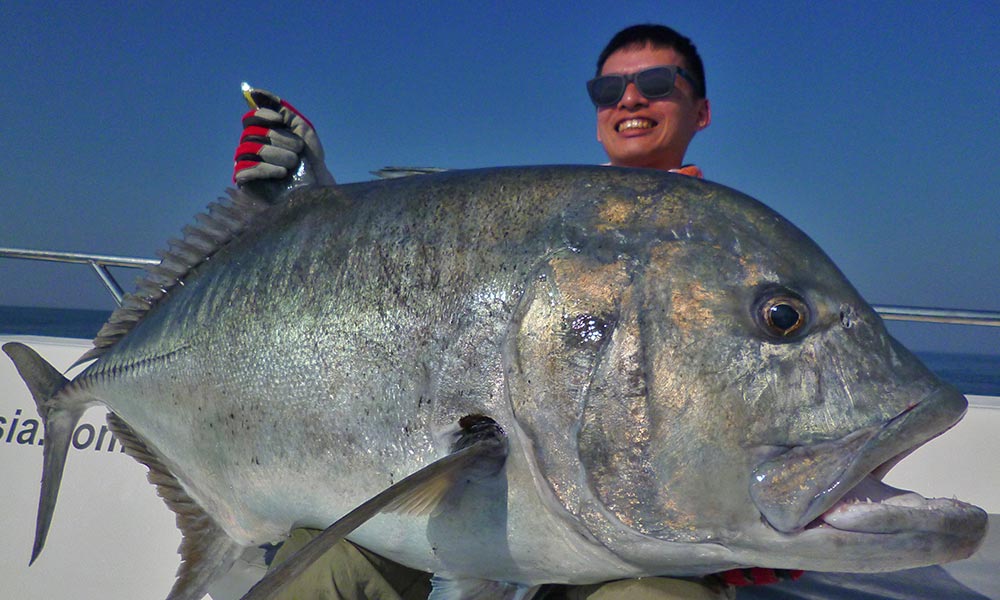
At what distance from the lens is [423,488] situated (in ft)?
4.33

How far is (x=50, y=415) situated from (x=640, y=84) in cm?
252

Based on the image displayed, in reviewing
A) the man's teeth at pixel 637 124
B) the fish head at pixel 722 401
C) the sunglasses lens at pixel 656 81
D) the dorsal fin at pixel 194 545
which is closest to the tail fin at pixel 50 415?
the dorsal fin at pixel 194 545

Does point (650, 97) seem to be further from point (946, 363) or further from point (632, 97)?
point (946, 363)

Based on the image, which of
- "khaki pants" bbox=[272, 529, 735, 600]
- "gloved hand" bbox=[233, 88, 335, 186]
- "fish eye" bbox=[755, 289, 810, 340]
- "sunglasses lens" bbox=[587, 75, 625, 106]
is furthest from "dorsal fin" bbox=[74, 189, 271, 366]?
"sunglasses lens" bbox=[587, 75, 625, 106]

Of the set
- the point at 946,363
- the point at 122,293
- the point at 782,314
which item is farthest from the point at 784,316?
the point at 946,363

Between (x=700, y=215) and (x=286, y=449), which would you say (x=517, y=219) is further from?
(x=286, y=449)

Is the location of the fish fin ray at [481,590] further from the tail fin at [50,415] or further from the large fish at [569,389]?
the tail fin at [50,415]

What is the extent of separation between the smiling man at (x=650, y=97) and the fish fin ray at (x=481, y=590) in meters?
1.91

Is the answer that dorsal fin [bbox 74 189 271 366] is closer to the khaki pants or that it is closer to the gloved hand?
the gloved hand

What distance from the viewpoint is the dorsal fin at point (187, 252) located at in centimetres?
208

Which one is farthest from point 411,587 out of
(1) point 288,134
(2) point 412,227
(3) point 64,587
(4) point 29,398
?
(4) point 29,398

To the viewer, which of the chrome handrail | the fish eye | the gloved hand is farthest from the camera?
the chrome handrail

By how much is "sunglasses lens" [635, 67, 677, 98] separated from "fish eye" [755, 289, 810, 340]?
1789mm

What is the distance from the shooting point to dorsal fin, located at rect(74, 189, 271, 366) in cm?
208
